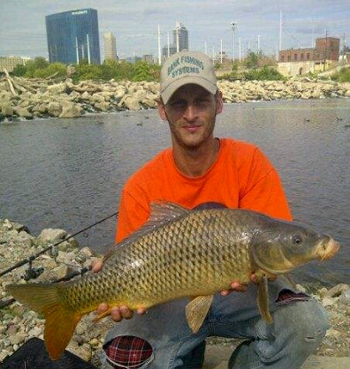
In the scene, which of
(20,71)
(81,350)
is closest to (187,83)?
(81,350)

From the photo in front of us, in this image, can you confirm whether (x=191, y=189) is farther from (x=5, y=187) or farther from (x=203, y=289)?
(x=5, y=187)

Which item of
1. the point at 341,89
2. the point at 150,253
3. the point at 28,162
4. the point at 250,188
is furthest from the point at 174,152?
the point at 341,89

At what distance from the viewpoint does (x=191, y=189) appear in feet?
8.70

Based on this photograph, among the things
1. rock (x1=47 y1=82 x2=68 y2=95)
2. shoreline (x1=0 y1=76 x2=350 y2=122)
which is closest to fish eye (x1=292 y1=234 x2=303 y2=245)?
shoreline (x1=0 y1=76 x2=350 y2=122)

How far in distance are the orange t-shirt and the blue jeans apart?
461mm

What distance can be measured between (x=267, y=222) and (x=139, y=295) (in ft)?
2.24

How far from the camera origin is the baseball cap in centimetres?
265

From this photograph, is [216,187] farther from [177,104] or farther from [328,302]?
[328,302]

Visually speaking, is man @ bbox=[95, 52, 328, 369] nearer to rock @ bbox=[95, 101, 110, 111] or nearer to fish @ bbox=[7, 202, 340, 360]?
fish @ bbox=[7, 202, 340, 360]

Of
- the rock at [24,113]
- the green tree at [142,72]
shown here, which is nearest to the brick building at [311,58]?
the green tree at [142,72]

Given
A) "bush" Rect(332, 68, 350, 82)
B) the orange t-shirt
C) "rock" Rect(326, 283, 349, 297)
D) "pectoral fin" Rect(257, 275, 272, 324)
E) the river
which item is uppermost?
the orange t-shirt

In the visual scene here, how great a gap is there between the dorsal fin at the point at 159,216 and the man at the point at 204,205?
251 mm

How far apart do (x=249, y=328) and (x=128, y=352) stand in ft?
2.13

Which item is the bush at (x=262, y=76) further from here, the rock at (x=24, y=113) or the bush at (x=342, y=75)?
the rock at (x=24, y=113)
